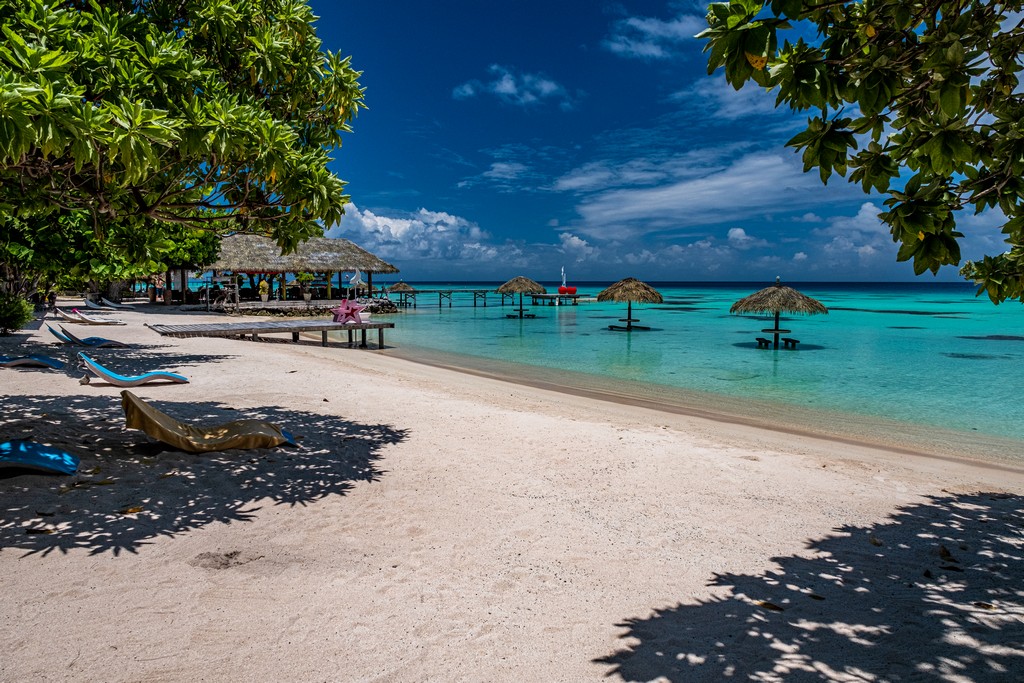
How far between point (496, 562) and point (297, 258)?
3381cm

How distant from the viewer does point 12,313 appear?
1562 centimetres

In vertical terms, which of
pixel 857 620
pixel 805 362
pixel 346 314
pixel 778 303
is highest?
pixel 778 303

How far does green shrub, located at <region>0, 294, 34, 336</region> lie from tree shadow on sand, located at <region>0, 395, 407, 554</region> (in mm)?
10286

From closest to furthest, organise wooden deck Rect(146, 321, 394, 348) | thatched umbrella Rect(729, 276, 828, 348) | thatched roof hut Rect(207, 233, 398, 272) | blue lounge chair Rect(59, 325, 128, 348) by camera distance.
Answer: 1. blue lounge chair Rect(59, 325, 128, 348)
2. wooden deck Rect(146, 321, 394, 348)
3. thatched umbrella Rect(729, 276, 828, 348)
4. thatched roof hut Rect(207, 233, 398, 272)

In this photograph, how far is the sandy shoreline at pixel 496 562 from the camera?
113 inches

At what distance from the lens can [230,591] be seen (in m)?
3.40

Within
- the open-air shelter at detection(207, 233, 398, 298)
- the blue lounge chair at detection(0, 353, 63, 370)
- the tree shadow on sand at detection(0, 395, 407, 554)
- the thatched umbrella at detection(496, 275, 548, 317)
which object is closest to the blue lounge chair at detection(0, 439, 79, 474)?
the tree shadow on sand at detection(0, 395, 407, 554)

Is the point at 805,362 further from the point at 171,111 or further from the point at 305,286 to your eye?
the point at 305,286

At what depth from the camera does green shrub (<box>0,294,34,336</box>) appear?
1535cm

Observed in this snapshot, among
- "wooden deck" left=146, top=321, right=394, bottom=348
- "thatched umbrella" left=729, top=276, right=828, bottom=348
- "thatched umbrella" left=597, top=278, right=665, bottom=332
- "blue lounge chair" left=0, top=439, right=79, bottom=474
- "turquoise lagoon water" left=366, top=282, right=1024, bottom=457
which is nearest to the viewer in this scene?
"blue lounge chair" left=0, top=439, right=79, bottom=474

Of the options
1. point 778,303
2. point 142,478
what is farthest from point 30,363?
point 778,303

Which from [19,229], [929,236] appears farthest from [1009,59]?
[19,229]

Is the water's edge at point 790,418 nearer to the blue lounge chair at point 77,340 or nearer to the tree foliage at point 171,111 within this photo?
the tree foliage at point 171,111

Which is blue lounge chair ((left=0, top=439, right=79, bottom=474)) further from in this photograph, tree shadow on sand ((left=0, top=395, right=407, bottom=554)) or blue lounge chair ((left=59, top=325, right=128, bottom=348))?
blue lounge chair ((left=59, top=325, right=128, bottom=348))
